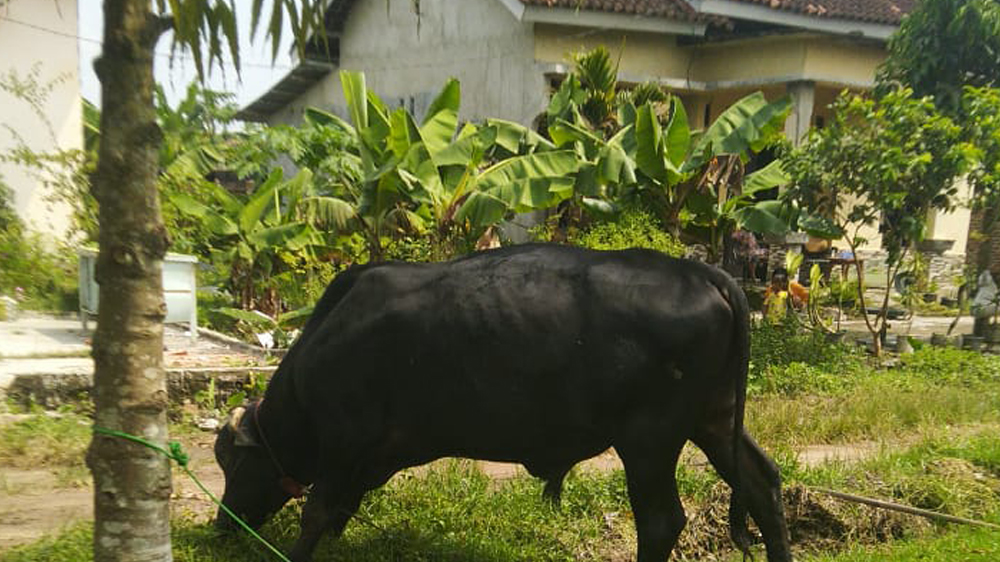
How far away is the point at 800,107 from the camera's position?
537 inches

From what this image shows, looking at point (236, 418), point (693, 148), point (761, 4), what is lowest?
point (236, 418)

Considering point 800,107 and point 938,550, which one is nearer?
point 938,550

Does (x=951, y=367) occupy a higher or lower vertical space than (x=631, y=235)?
lower

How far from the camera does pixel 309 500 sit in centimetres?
396

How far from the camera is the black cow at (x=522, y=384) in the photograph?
3689 millimetres

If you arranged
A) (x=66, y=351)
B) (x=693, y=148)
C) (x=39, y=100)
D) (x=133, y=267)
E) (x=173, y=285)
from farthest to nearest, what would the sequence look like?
(x=39, y=100), (x=693, y=148), (x=173, y=285), (x=66, y=351), (x=133, y=267)

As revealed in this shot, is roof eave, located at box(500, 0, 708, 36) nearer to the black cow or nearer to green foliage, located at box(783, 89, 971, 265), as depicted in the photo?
green foliage, located at box(783, 89, 971, 265)

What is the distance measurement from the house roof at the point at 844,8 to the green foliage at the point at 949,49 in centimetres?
157

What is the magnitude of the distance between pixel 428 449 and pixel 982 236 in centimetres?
970

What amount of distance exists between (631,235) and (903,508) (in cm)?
482

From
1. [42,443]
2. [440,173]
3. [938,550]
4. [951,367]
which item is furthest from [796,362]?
[42,443]

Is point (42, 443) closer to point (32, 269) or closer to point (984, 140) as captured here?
point (32, 269)

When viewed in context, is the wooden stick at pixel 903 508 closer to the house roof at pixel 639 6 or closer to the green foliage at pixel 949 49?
the green foliage at pixel 949 49

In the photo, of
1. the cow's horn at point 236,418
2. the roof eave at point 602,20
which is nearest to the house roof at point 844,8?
the roof eave at point 602,20
